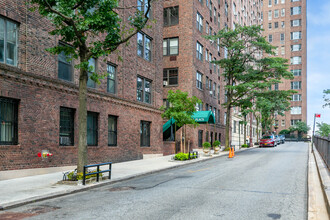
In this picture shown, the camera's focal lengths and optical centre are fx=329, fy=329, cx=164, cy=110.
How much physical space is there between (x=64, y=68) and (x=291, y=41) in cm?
9667

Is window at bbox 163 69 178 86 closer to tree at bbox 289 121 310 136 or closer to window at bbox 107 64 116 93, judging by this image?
window at bbox 107 64 116 93

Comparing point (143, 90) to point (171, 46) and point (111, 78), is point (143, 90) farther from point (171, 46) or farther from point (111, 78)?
point (171, 46)

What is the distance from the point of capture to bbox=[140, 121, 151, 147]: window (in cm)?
2581

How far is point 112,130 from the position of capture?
2173 cm

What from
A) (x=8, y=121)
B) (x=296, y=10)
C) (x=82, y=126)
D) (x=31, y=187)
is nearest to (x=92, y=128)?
(x=8, y=121)

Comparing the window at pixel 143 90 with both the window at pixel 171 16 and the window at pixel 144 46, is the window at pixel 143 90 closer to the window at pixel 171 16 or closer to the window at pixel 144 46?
the window at pixel 144 46

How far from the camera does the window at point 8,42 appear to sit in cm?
1370

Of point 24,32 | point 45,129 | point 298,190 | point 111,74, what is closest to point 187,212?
point 298,190

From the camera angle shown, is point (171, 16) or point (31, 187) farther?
point (171, 16)

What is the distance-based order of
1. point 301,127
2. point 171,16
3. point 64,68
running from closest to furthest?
point 64,68 < point 171,16 < point 301,127

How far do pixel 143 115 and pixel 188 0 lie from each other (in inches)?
673

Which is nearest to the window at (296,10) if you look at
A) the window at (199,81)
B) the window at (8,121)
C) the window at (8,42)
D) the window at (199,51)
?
the window at (199,51)

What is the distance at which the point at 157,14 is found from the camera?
28.4 m

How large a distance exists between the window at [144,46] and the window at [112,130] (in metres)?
6.61
